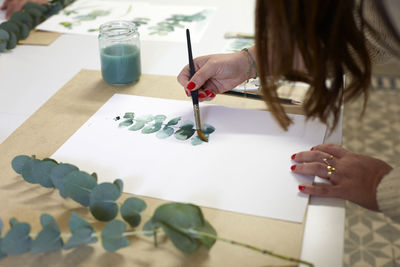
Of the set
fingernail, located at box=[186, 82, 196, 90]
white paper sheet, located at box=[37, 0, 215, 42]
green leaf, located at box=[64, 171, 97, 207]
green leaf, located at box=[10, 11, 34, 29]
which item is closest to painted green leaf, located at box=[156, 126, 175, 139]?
fingernail, located at box=[186, 82, 196, 90]

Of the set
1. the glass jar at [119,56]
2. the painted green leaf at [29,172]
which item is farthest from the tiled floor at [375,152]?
the painted green leaf at [29,172]

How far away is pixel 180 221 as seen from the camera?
2.11ft

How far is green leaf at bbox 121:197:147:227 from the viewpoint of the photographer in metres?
0.68

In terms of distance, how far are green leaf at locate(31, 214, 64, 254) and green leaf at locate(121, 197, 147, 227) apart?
0.10 metres

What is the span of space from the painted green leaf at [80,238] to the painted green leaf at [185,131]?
12.6 inches

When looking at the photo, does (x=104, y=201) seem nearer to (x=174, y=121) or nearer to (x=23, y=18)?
(x=174, y=121)

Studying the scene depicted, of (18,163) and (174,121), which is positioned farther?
(174,121)

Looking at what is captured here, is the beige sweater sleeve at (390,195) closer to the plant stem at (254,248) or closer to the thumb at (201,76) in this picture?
the plant stem at (254,248)

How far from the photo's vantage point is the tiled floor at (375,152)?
1.55 m

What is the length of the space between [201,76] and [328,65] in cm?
34

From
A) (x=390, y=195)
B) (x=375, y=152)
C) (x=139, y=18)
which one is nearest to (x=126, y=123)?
(x=390, y=195)

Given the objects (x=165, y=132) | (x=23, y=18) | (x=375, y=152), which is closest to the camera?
(x=165, y=132)

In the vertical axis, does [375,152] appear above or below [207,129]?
below

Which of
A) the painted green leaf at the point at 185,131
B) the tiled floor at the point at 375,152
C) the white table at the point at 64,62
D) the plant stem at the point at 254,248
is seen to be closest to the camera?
the plant stem at the point at 254,248
